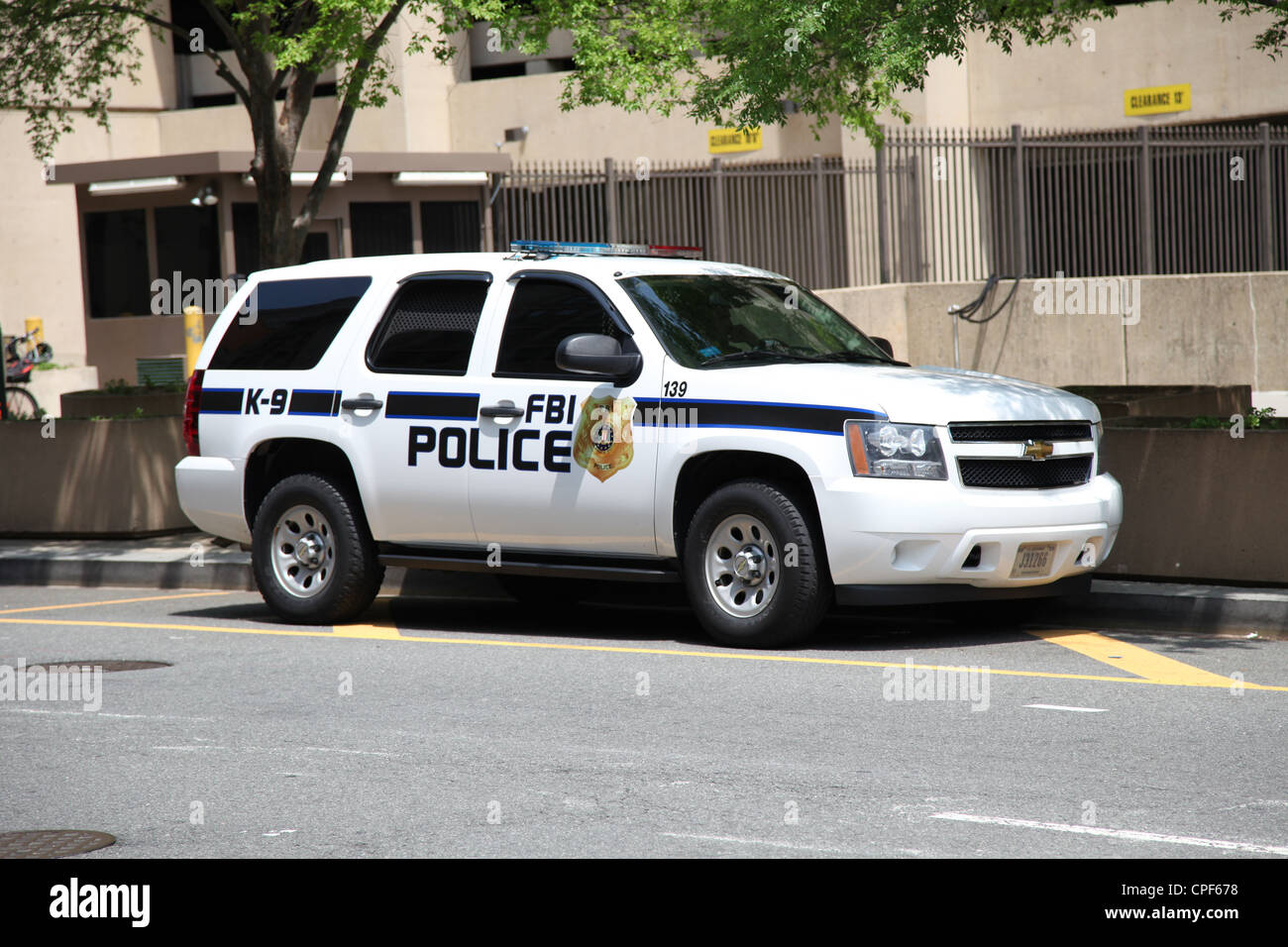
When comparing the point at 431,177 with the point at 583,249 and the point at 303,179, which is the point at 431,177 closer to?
the point at 303,179

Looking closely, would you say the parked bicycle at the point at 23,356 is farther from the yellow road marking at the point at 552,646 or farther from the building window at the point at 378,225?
the yellow road marking at the point at 552,646

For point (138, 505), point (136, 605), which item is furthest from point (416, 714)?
point (138, 505)

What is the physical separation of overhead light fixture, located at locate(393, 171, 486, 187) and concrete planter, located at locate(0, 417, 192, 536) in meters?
11.9

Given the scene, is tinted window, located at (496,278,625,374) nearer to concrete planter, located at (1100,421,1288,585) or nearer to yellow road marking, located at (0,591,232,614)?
concrete planter, located at (1100,421,1288,585)

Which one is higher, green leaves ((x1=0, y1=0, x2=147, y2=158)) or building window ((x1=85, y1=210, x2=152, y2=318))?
green leaves ((x1=0, y1=0, x2=147, y2=158))

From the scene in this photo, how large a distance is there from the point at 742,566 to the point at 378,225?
A: 1835cm

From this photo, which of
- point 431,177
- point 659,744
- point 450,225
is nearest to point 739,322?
point 659,744

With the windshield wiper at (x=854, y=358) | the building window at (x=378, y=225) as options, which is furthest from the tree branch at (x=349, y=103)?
the building window at (x=378, y=225)

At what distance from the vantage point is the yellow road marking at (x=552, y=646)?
8.41m

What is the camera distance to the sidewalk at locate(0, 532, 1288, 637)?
31.9ft

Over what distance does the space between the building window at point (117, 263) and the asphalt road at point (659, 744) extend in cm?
1750

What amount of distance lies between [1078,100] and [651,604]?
1572 centimetres

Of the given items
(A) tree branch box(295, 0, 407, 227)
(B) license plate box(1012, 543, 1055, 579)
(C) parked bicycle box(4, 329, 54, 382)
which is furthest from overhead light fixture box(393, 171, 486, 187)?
(B) license plate box(1012, 543, 1055, 579)

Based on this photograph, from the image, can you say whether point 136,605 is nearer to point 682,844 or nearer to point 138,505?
point 138,505
